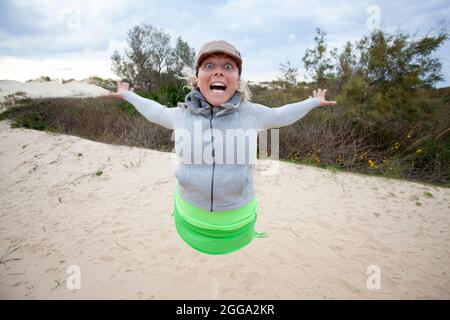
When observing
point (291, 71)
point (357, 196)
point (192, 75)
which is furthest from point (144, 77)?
point (192, 75)

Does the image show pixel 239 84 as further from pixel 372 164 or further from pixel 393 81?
pixel 393 81

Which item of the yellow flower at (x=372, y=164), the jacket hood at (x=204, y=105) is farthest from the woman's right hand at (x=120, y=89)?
the yellow flower at (x=372, y=164)

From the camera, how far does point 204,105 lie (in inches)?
57.5

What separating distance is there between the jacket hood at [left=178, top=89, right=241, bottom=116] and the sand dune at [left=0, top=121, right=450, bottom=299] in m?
2.10

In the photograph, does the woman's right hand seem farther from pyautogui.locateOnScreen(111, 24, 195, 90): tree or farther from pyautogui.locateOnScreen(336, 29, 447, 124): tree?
pyautogui.locateOnScreen(111, 24, 195, 90): tree

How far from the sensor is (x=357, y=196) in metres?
4.88

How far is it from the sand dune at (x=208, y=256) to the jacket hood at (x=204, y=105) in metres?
2.10

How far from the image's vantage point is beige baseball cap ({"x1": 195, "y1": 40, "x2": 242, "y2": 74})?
137 centimetres

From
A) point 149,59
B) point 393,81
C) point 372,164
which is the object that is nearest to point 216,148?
point 372,164

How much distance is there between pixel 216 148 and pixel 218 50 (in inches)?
21.5

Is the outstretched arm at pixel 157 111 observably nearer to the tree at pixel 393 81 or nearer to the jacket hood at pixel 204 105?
the jacket hood at pixel 204 105

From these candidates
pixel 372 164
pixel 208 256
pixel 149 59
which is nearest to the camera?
pixel 208 256

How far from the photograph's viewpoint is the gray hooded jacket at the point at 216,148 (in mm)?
1394

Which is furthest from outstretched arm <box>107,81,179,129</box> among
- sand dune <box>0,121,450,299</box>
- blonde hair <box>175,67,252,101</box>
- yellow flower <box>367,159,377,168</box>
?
yellow flower <box>367,159,377,168</box>
